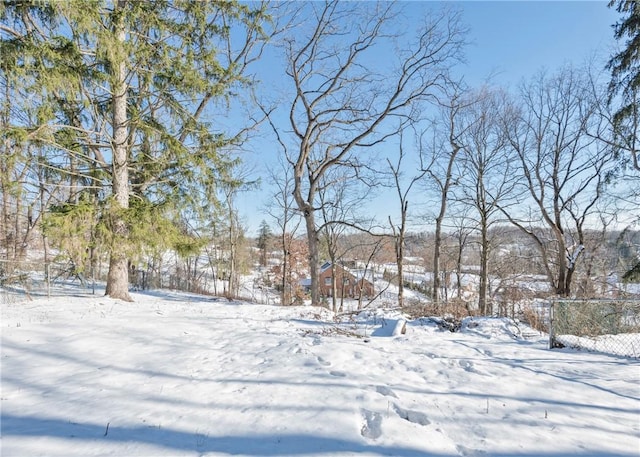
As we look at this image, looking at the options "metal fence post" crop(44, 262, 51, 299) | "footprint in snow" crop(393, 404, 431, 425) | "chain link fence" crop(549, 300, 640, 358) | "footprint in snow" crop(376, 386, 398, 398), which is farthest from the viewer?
"metal fence post" crop(44, 262, 51, 299)

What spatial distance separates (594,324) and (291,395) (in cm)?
790

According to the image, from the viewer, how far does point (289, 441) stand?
7.32ft

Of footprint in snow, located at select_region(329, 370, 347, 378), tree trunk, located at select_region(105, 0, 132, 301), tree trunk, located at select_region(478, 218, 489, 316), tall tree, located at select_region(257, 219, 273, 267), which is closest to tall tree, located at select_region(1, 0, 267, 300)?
tree trunk, located at select_region(105, 0, 132, 301)

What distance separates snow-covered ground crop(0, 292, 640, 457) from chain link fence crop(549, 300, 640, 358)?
0.82m

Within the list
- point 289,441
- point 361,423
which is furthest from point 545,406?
point 289,441

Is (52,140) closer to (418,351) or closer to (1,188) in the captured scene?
(1,188)

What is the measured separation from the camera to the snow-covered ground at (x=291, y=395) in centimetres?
224

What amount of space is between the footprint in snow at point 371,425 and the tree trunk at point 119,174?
7.32 m

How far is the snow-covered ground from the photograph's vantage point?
224cm

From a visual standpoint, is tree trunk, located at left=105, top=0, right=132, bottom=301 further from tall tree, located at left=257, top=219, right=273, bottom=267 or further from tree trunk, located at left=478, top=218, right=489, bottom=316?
tall tree, located at left=257, top=219, right=273, bottom=267

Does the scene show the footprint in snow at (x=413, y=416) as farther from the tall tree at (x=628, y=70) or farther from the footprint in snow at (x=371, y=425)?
the tall tree at (x=628, y=70)

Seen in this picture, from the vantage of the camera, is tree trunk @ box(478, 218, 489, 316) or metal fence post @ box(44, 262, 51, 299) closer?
metal fence post @ box(44, 262, 51, 299)

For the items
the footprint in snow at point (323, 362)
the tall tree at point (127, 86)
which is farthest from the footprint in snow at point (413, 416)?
the tall tree at point (127, 86)

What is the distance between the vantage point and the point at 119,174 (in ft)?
26.6
